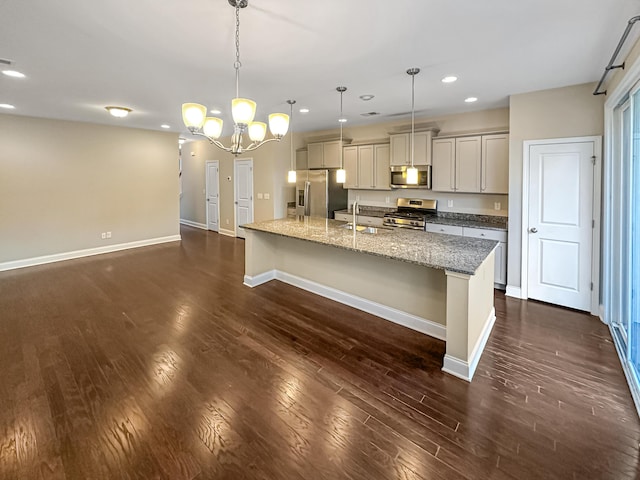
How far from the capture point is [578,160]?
3590 mm

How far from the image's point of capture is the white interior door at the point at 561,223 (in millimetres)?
3588

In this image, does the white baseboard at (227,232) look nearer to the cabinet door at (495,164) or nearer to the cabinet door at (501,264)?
the cabinet door at (495,164)

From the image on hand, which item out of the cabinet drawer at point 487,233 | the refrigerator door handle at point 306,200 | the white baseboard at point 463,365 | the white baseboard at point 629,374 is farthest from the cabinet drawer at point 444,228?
the refrigerator door handle at point 306,200

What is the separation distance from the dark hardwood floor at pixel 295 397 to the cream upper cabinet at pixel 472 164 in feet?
6.16

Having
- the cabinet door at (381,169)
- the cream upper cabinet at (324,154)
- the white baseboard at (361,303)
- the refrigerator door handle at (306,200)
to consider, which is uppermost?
the cream upper cabinet at (324,154)

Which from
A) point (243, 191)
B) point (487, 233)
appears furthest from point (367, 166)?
point (243, 191)

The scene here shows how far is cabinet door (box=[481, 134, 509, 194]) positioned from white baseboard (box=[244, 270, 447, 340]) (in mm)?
2625

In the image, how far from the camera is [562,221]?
374 cm

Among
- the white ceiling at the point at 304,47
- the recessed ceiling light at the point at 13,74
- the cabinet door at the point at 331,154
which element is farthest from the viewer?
the cabinet door at the point at 331,154

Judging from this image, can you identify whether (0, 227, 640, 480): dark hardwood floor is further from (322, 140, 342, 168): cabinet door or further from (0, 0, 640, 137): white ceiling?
(322, 140, 342, 168): cabinet door

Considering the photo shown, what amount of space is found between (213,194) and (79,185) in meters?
3.30

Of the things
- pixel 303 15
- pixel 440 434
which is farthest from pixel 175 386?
pixel 303 15

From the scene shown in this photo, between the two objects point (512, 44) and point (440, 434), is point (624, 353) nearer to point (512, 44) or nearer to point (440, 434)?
point (440, 434)

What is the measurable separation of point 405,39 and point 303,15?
2.89ft
